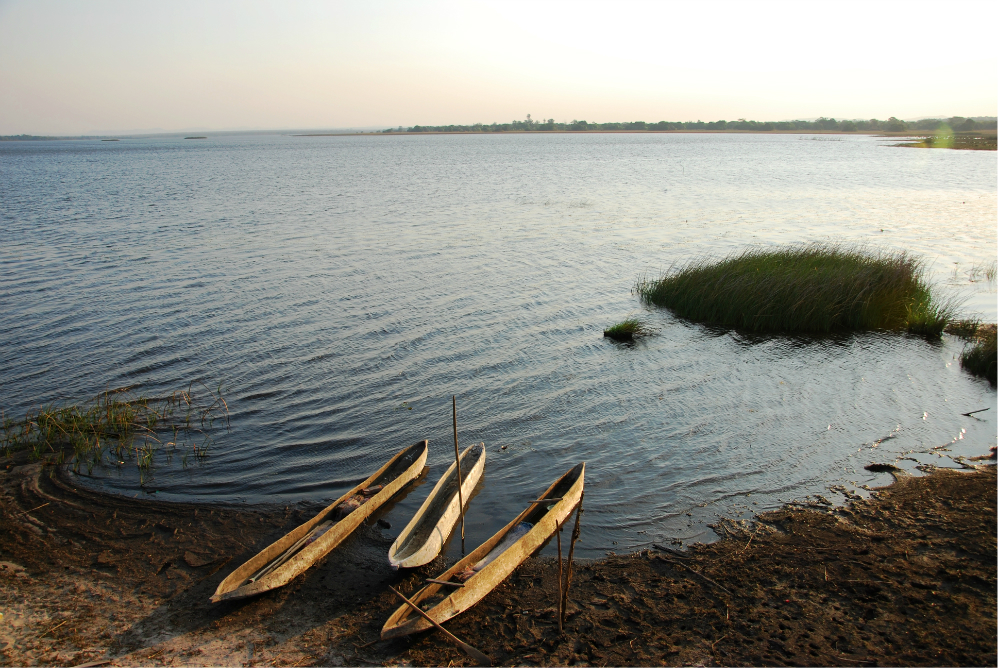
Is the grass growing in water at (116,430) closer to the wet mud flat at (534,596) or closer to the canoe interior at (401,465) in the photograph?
the wet mud flat at (534,596)

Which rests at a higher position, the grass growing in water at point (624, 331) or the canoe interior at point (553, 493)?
the grass growing in water at point (624, 331)

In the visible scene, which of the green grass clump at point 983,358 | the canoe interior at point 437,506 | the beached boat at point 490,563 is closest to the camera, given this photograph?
the beached boat at point 490,563

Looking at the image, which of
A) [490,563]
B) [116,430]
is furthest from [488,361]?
[490,563]

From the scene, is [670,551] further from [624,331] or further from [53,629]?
[624,331]

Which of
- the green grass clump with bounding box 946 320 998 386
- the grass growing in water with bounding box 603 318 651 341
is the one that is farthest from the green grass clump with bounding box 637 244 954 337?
the grass growing in water with bounding box 603 318 651 341

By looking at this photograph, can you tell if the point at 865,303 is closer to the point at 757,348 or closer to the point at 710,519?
the point at 757,348

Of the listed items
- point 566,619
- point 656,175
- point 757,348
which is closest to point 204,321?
point 566,619

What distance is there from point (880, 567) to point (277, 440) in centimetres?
990

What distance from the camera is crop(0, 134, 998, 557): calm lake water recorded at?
10312 millimetres

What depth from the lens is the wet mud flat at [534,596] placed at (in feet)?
20.5

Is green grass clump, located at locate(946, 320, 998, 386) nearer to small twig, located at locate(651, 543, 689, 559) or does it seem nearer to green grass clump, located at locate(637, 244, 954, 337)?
green grass clump, located at locate(637, 244, 954, 337)

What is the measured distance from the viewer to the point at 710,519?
29.9 ft

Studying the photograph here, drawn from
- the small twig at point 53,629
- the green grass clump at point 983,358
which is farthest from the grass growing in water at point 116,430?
the green grass clump at point 983,358

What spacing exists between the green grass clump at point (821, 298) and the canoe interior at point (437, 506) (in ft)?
38.4
